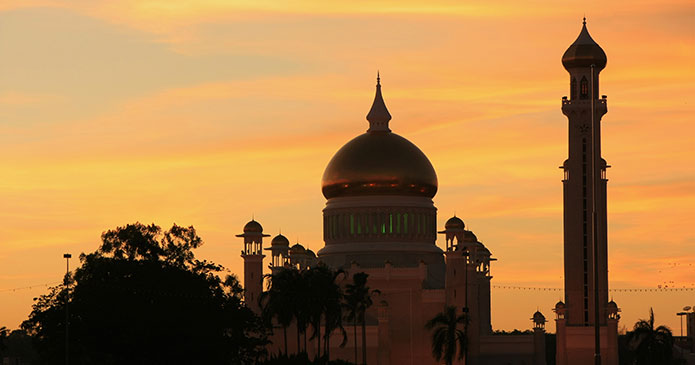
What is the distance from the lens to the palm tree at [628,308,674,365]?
10694 centimetres

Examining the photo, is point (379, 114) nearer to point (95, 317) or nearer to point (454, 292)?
point (454, 292)

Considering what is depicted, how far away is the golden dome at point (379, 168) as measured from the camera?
4567 inches

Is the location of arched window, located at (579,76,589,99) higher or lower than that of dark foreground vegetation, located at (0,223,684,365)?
higher

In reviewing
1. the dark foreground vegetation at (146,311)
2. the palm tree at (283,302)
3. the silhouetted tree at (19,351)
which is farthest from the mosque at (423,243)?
the silhouetted tree at (19,351)

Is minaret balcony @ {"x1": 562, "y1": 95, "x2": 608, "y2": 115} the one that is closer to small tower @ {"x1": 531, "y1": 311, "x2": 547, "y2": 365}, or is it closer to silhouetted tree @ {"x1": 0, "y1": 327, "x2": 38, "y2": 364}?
small tower @ {"x1": 531, "y1": 311, "x2": 547, "y2": 365}

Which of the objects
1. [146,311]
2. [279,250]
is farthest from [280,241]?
[146,311]

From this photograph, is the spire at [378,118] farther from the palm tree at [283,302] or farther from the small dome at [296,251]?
the palm tree at [283,302]

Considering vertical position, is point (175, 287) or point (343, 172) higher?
point (343, 172)

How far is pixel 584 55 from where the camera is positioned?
11544 centimetres

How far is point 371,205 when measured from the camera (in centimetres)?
11600

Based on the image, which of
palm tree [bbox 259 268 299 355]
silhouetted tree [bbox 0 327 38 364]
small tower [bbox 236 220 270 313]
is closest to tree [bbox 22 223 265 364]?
palm tree [bbox 259 268 299 355]

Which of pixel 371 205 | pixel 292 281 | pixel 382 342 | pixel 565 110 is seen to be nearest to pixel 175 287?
pixel 292 281

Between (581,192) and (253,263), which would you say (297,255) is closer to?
(253,263)

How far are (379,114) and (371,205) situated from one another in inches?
288
